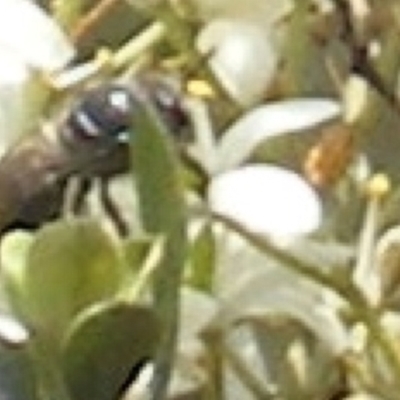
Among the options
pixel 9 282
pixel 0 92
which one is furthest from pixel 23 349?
pixel 0 92

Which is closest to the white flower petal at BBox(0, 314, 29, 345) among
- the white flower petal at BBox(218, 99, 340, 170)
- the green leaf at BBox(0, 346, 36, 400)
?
the green leaf at BBox(0, 346, 36, 400)

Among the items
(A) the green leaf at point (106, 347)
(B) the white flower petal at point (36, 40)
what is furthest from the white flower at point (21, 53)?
(A) the green leaf at point (106, 347)

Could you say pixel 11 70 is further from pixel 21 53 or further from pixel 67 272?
pixel 67 272

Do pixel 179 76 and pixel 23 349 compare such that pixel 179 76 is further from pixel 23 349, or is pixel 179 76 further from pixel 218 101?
pixel 23 349

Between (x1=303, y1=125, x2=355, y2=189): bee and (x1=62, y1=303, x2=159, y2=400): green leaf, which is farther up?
(x1=303, y1=125, x2=355, y2=189): bee

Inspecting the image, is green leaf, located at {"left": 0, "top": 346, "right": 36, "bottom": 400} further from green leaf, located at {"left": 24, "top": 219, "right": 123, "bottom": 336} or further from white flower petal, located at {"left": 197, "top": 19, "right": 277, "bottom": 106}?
white flower petal, located at {"left": 197, "top": 19, "right": 277, "bottom": 106}

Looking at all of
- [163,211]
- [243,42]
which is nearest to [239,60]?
[243,42]
